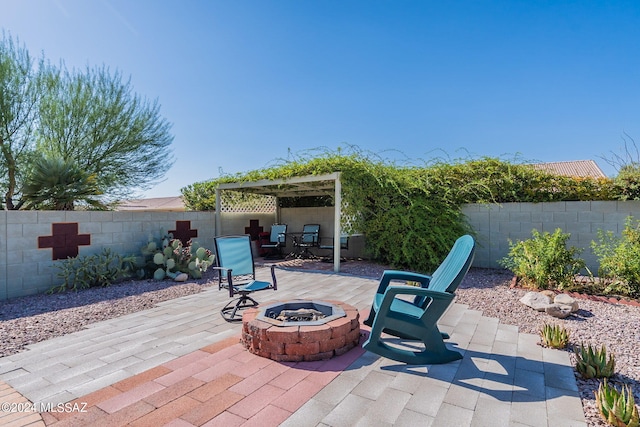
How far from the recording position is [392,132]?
9625 mm

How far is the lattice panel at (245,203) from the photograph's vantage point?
9.45 m

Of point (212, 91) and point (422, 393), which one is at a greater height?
point (212, 91)

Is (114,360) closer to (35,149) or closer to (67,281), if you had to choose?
(67,281)

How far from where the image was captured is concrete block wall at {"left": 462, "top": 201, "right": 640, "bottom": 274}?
617cm

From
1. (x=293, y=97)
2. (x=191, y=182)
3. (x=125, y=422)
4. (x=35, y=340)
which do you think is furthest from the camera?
(x=191, y=182)

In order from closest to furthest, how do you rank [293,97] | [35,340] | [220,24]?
[35,340], [220,24], [293,97]

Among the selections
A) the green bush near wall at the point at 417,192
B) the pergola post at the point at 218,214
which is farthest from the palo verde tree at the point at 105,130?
the green bush near wall at the point at 417,192

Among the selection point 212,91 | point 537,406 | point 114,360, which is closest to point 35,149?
point 212,91

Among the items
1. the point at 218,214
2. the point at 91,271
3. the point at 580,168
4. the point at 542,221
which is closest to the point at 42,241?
the point at 91,271

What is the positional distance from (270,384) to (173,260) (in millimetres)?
4667

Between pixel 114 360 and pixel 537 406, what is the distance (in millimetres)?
3174

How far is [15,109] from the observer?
7.57 metres

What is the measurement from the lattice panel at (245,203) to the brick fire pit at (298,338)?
22.8 feet

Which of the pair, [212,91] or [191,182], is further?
[191,182]
